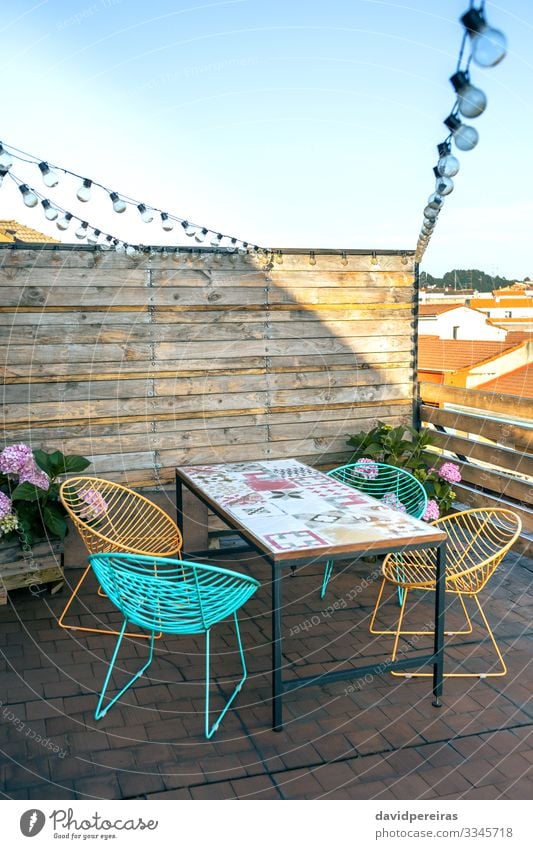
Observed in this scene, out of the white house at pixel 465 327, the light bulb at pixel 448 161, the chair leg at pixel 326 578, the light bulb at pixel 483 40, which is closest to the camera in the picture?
the light bulb at pixel 483 40

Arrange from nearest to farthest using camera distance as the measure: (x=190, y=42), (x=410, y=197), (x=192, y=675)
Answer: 1. (x=192, y=675)
2. (x=190, y=42)
3. (x=410, y=197)

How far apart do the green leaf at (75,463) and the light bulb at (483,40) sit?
3.53 meters

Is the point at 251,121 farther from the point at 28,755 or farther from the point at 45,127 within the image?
the point at 28,755

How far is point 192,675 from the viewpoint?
12.1ft

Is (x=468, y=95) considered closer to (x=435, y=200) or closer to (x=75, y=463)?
(x=435, y=200)

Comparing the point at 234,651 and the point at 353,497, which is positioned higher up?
the point at 353,497

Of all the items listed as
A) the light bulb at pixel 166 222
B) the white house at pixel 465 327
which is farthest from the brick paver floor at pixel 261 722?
the white house at pixel 465 327

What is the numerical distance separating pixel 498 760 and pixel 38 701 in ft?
6.41

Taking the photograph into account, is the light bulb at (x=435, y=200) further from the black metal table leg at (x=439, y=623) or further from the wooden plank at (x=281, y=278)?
the wooden plank at (x=281, y=278)

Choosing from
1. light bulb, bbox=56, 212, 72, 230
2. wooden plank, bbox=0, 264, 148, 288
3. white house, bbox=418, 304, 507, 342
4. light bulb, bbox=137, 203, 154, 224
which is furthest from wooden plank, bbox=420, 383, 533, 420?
white house, bbox=418, 304, 507, 342

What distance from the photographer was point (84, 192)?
4.48m

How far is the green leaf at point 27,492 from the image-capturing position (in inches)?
179

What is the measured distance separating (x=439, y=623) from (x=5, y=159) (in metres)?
3.48

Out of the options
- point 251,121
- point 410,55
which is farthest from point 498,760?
point 251,121
